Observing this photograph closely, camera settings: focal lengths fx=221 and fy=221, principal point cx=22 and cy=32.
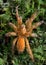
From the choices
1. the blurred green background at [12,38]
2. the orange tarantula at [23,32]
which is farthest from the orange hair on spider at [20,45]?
the blurred green background at [12,38]

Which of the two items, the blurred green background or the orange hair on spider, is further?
the blurred green background

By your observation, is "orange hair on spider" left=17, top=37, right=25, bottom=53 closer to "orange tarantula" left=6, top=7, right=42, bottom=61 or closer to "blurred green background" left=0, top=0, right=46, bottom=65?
"orange tarantula" left=6, top=7, right=42, bottom=61

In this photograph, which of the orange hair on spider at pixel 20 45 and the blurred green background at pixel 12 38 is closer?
the orange hair on spider at pixel 20 45

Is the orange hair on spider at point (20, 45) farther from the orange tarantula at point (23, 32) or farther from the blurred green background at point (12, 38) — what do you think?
the blurred green background at point (12, 38)

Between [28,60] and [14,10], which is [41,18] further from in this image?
[28,60]

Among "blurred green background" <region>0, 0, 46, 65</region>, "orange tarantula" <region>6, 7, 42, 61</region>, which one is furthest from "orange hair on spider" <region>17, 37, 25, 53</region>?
"blurred green background" <region>0, 0, 46, 65</region>

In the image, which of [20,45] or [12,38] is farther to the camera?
[12,38]

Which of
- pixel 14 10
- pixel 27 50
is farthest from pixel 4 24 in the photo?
pixel 27 50

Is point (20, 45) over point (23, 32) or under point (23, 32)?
under
